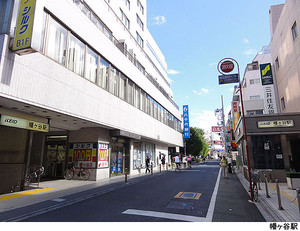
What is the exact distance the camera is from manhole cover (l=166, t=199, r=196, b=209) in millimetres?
6883

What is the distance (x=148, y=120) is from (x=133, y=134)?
5121mm

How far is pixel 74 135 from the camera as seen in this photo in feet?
50.5

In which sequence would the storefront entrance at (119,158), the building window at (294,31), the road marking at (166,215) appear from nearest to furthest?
the road marking at (166,215) → the building window at (294,31) → the storefront entrance at (119,158)

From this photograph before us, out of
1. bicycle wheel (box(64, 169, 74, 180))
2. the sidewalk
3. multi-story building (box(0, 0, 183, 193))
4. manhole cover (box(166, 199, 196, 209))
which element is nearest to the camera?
the sidewalk

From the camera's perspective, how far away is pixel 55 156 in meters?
16.1

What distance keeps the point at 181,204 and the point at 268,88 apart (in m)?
18.6

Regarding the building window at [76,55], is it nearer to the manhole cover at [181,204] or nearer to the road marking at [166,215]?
the road marking at [166,215]

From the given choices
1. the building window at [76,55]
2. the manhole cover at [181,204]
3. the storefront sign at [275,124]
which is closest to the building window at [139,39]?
the building window at [76,55]

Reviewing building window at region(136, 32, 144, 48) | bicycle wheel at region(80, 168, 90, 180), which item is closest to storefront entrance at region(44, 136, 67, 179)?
bicycle wheel at region(80, 168, 90, 180)

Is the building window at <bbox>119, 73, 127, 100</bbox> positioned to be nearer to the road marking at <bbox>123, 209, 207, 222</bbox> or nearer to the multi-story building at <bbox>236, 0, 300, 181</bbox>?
the multi-story building at <bbox>236, 0, 300, 181</bbox>

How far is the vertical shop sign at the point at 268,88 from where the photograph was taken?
20188 mm

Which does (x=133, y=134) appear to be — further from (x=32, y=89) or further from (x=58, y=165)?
(x=32, y=89)

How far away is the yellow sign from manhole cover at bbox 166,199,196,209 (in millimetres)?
7868

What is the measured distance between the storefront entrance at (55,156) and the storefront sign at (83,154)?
3.68 ft
